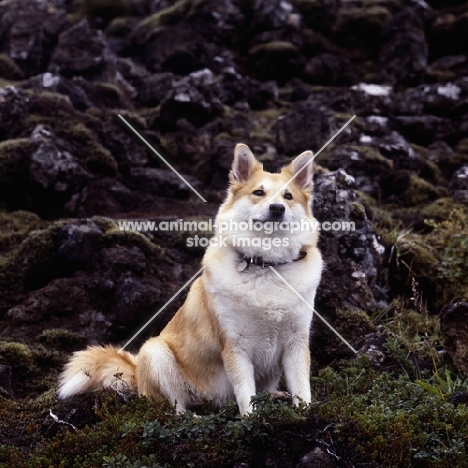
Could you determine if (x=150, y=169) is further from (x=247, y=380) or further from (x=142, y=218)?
(x=247, y=380)

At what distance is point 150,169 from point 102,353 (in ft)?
26.6

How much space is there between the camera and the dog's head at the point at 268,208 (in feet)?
17.5

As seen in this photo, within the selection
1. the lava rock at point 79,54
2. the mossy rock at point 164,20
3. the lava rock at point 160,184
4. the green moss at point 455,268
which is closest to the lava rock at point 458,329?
the green moss at point 455,268

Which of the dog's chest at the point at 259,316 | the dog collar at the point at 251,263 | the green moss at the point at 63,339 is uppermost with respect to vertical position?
the dog collar at the point at 251,263

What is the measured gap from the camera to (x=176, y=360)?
215 inches

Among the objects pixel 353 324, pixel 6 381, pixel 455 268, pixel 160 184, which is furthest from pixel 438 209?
pixel 6 381

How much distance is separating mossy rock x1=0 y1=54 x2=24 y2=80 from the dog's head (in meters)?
17.6

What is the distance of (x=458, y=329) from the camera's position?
6020 millimetres

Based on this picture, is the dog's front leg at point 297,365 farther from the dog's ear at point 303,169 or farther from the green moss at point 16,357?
the green moss at point 16,357

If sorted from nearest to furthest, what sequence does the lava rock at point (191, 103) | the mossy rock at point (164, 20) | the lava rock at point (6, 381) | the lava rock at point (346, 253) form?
the lava rock at point (6, 381) < the lava rock at point (346, 253) < the lava rock at point (191, 103) < the mossy rock at point (164, 20)

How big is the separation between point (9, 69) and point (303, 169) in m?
18.3

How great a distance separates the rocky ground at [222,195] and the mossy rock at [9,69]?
0.12 metres

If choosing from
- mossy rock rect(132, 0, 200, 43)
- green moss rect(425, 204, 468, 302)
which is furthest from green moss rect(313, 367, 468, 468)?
mossy rock rect(132, 0, 200, 43)

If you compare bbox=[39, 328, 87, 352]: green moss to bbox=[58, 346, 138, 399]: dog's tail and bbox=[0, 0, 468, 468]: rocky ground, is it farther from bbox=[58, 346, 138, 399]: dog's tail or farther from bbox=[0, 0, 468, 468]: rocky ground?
bbox=[58, 346, 138, 399]: dog's tail
